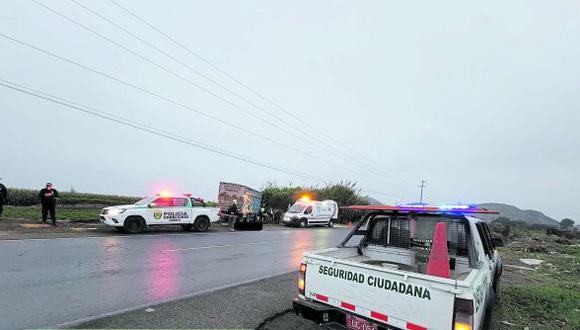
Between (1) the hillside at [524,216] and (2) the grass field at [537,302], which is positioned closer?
(2) the grass field at [537,302]

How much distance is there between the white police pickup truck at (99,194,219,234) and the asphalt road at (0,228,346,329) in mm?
2286

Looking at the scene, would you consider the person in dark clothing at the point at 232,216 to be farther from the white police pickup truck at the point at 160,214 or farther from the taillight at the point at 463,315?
the taillight at the point at 463,315

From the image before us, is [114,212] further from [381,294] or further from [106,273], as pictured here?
[381,294]

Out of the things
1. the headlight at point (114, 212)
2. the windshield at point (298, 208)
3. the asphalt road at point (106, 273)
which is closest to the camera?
the asphalt road at point (106, 273)

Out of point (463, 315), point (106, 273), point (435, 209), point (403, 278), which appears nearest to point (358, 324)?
point (403, 278)

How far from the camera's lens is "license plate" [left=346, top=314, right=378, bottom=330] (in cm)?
395

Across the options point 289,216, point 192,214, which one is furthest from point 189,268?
point 289,216

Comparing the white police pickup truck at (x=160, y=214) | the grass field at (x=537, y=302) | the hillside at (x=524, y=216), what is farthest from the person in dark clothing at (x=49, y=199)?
the hillside at (x=524, y=216)

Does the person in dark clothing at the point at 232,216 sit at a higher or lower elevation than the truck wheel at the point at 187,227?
higher

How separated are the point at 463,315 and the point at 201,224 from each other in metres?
17.6

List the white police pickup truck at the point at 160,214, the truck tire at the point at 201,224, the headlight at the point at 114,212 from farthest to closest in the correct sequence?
the truck tire at the point at 201,224, the white police pickup truck at the point at 160,214, the headlight at the point at 114,212

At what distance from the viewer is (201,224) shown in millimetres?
19703

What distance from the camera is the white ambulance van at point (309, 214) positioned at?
1216 inches

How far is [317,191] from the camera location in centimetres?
4934
